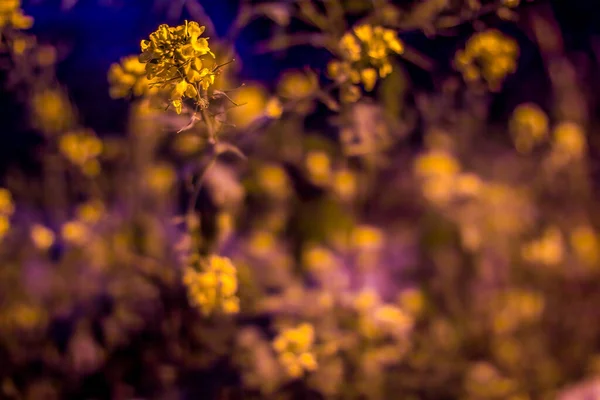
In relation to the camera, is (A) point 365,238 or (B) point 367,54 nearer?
(B) point 367,54

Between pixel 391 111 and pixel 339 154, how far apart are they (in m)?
0.22

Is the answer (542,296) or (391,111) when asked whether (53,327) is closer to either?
(391,111)

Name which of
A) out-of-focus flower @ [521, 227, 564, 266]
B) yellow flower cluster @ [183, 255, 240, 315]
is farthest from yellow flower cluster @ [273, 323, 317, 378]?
out-of-focus flower @ [521, 227, 564, 266]

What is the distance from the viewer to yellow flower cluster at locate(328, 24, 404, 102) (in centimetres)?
97

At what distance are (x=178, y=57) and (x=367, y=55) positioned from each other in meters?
0.35

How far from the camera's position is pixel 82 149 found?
1.37 metres

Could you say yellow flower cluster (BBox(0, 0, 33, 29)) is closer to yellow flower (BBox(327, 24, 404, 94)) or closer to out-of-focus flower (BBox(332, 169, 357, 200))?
yellow flower (BBox(327, 24, 404, 94))

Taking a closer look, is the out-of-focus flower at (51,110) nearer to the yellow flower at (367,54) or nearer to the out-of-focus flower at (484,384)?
the yellow flower at (367,54)

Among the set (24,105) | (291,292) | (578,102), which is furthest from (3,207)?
(578,102)

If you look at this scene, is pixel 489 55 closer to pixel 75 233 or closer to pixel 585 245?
pixel 585 245

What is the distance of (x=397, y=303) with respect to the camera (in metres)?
1.66

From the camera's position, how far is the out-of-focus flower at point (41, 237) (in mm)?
1383

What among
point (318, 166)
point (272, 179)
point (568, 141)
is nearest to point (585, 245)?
point (568, 141)

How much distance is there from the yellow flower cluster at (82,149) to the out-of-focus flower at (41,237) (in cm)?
18
